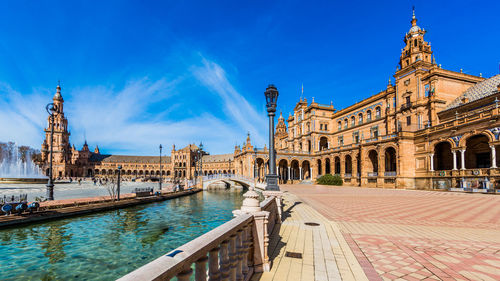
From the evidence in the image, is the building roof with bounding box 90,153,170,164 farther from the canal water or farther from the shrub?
the canal water

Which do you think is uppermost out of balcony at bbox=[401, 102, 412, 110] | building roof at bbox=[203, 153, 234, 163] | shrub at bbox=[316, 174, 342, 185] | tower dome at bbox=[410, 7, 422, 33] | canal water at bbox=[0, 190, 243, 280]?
tower dome at bbox=[410, 7, 422, 33]

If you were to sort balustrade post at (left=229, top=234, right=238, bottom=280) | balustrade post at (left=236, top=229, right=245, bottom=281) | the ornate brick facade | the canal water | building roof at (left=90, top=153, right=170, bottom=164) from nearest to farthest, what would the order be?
balustrade post at (left=229, top=234, right=238, bottom=280), balustrade post at (left=236, top=229, right=245, bottom=281), the canal water, the ornate brick facade, building roof at (left=90, top=153, right=170, bottom=164)

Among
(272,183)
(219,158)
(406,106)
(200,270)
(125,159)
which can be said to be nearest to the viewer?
(200,270)

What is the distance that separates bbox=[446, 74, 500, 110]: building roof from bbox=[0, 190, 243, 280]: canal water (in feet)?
115

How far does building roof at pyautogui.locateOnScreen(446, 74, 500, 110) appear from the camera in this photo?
28.5 meters

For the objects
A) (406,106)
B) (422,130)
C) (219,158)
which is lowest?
(219,158)

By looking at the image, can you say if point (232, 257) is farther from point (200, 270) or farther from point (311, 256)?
point (311, 256)

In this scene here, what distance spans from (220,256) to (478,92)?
4161 centimetres

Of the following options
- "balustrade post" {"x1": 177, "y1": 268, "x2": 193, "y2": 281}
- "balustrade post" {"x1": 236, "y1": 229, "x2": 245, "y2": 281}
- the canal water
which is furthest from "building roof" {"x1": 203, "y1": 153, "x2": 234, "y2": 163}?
"balustrade post" {"x1": 177, "y1": 268, "x2": 193, "y2": 281}

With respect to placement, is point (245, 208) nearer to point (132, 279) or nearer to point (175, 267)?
point (175, 267)

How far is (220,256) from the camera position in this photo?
316 centimetres

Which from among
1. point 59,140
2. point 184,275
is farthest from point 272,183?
point 59,140

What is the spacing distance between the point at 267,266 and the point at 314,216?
22.4ft

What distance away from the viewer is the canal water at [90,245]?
26.0ft
